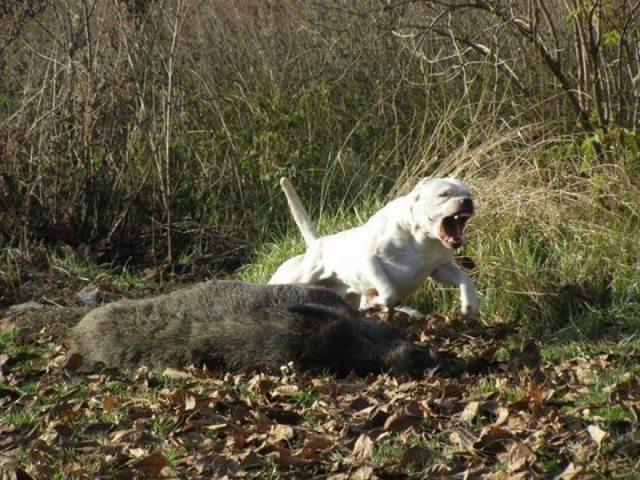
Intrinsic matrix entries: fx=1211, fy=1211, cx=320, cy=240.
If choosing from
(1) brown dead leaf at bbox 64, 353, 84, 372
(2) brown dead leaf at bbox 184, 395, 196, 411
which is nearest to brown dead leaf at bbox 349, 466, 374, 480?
(2) brown dead leaf at bbox 184, 395, 196, 411

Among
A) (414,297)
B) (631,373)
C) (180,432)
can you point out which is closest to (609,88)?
(414,297)

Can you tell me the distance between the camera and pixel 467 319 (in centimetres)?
784

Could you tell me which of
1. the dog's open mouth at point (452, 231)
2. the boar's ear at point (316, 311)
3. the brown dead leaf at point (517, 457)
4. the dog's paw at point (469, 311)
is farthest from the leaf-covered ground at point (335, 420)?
the dog's open mouth at point (452, 231)

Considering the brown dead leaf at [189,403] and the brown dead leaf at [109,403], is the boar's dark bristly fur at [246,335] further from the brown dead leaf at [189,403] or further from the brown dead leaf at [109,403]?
the brown dead leaf at [189,403]

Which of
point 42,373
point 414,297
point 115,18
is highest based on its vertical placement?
point 115,18

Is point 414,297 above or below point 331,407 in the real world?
below

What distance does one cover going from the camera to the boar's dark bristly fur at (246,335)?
6688mm

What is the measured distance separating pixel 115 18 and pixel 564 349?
520cm

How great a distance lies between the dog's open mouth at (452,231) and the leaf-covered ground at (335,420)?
770 millimetres

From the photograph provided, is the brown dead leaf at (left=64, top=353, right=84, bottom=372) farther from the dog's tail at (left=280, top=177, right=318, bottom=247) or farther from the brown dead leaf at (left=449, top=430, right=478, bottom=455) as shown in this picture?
the brown dead leaf at (left=449, top=430, right=478, bottom=455)

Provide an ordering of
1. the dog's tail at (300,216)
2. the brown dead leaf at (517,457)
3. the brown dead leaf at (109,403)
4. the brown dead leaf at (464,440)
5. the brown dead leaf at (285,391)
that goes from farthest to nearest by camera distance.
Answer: the dog's tail at (300,216) → the brown dead leaf at (285,391) → the brown dead leaf at (109,403) → the brown dead leaf at (464,440) → the brown dead leaf at (517,457)

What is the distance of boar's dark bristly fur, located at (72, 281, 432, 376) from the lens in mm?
6688

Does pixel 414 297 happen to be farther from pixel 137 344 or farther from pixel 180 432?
pixel 180 432

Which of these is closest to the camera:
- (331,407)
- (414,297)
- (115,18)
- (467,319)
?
(331,407)
